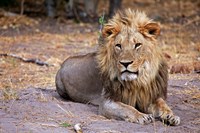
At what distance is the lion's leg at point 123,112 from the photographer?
195 inches

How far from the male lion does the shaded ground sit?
0.13 metres

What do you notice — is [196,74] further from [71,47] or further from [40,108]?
[71,47]

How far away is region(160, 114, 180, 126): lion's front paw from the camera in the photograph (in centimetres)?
493

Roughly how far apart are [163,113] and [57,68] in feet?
11.3

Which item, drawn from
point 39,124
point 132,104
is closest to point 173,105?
point 132,104

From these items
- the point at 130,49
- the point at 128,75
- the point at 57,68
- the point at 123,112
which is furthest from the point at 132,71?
the point at 57,68

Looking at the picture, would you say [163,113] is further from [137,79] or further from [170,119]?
[137,79]

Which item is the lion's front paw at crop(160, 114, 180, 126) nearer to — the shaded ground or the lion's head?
the shaded ground

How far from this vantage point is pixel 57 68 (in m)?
8.32

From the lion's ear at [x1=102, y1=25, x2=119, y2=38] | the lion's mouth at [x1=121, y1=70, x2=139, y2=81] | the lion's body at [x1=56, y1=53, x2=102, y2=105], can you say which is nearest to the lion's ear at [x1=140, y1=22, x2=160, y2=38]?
the lion's ear at [x1=102, y1=25, x2=119, y2=38]

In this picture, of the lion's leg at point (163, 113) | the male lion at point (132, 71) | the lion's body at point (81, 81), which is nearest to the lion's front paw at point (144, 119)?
the male lion at point (132, 71)

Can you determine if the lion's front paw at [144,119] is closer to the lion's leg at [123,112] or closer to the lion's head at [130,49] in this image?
the lion's leg at [123,112]

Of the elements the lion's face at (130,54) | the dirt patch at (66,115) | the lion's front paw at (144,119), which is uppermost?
the lion's face at (130,54)

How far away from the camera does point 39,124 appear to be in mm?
4793
